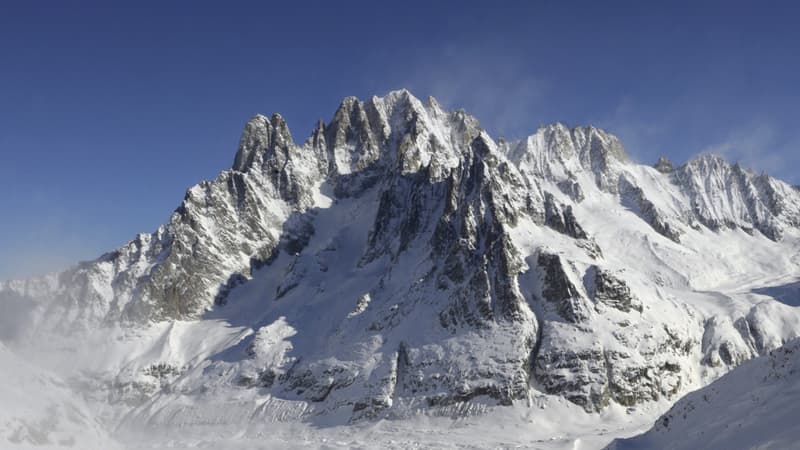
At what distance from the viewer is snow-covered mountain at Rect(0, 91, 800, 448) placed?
2908 inches

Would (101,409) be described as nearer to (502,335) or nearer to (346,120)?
(502,335)

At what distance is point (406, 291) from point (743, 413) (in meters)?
71.8

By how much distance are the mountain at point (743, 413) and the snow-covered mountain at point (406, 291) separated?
46.1 meters

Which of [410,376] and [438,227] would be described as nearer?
[410,376]

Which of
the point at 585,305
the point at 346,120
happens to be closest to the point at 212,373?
the point at 585,305

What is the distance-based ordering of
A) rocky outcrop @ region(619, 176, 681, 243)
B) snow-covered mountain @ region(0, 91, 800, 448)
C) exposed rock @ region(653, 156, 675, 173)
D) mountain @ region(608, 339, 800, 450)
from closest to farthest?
mountain @ region(608, 339, 800, 450)
snow-covered mountain @ region(0, 91, 800, 448)
rocky outcrop @ region(619, 176, 681, 243)
exposed rock @ region(653, 156, 675, 173)

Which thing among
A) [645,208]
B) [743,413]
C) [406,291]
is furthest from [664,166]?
[743,413]

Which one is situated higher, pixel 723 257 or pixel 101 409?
pixel 723 257

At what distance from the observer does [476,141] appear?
107 m

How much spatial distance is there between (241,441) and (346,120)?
116006mm

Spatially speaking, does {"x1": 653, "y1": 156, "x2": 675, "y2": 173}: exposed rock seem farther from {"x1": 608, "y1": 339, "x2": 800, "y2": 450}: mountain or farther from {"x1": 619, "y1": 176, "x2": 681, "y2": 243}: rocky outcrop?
{"x1": 608, "y1": 339, "x2": 800, "y2": 450}: mountain

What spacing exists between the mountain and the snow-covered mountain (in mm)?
46131

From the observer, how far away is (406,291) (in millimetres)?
89875

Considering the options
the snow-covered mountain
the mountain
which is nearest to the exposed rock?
the snow-covered mountain
